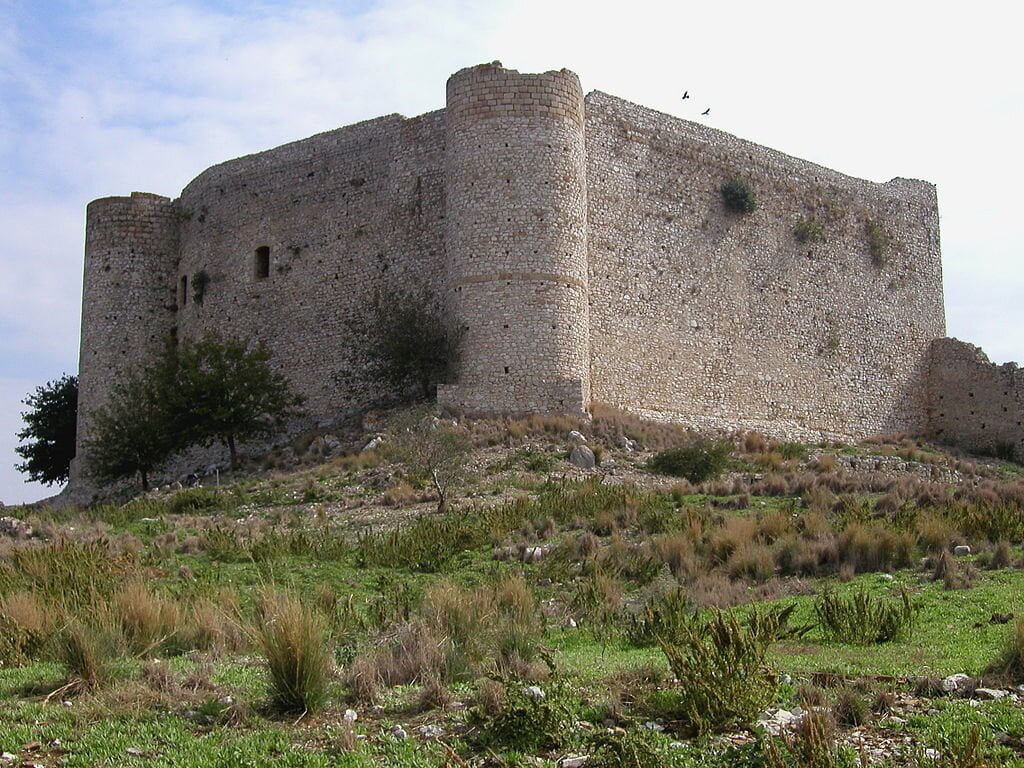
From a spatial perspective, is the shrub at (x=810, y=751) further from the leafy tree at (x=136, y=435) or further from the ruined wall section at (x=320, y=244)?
the leafy tree at (x=136, y=435)

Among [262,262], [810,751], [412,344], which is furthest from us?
[262,262]

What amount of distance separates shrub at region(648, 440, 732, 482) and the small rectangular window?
38.3 ft

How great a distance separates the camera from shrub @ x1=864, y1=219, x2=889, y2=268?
31.1m

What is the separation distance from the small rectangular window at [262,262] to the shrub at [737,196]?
1093 centimetres

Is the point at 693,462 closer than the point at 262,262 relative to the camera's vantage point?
Yes

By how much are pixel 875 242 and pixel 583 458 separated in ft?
48.6

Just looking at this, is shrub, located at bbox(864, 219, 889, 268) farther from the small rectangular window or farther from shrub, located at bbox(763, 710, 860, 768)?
shrub, located at bbox(763, 710, 860, 768)

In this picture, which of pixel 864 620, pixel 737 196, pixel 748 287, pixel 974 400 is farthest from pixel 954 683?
pixel 974 400

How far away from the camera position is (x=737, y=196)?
1091 inches

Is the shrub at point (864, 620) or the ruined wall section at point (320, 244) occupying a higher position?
the ruined wall section at point (320, 244)

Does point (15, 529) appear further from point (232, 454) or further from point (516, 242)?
point (516, 242)

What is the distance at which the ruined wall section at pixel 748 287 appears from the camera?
25.2 m

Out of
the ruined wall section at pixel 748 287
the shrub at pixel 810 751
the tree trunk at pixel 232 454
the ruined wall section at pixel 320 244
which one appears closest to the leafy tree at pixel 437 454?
the tree trunk at pixel 232 454

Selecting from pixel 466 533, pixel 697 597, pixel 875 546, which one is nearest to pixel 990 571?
pixel 875 546
